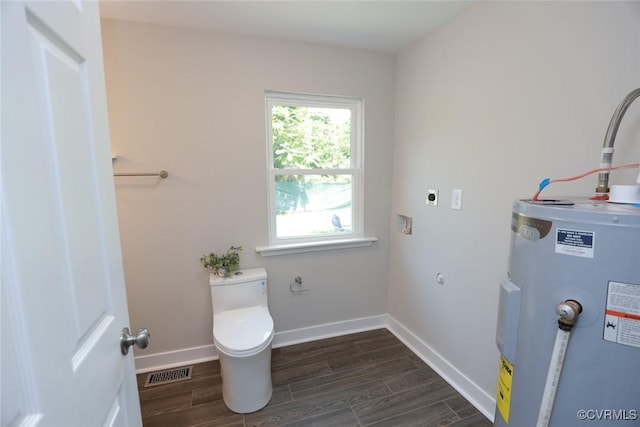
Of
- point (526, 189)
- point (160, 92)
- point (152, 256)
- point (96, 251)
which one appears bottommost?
point (152, 256)

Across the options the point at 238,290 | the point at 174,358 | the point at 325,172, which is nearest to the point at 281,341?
the point at 238,290

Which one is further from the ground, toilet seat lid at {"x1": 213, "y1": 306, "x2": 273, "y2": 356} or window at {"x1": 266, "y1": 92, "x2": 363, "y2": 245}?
window at {"x1": 266, "y1": 92, "x2": 363, "y2": 245}

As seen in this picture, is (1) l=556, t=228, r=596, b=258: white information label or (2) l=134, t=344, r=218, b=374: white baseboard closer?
(1) l=556, t=228, r=596, b=258: white information label

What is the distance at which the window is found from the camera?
2.28 metres

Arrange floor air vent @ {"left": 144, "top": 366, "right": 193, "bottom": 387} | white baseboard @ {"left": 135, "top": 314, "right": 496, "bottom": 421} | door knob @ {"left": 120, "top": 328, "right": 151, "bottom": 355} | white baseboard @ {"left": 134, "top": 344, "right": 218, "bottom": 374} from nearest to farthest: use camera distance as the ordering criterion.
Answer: door knob @ {"left": 120, "top": 328, "right": 151, "bottom": 355}
white baseboard @ {"left": 135, "top": 314, "right": 496, "bottom": 421}
floor air vent @ {"left": 144, "top": 366, "right": 193, "bottom": 387}
white baseboard @ {"left": 134, "top": 344, "right": 218, "bottom": 374}

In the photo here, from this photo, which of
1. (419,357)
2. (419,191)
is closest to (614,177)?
(419,191)

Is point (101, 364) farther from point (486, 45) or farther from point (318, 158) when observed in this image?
point (486, 45)

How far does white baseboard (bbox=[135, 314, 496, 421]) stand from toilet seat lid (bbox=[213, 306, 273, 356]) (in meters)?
0.52

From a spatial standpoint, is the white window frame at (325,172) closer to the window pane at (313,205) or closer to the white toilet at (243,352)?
→ the window pane at (313,205)

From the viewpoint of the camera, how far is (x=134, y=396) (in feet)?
3.02

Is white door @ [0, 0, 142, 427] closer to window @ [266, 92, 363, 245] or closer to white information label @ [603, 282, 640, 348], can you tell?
white information label @ [603, 282, 640, 348]

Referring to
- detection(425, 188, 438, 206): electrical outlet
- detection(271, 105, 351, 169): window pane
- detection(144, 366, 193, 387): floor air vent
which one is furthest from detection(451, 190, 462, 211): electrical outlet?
detection(144, 366, 193, 387): floor air vent

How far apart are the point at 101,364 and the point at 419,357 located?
7.07ft

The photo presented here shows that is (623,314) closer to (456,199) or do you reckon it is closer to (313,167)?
(456,199)
